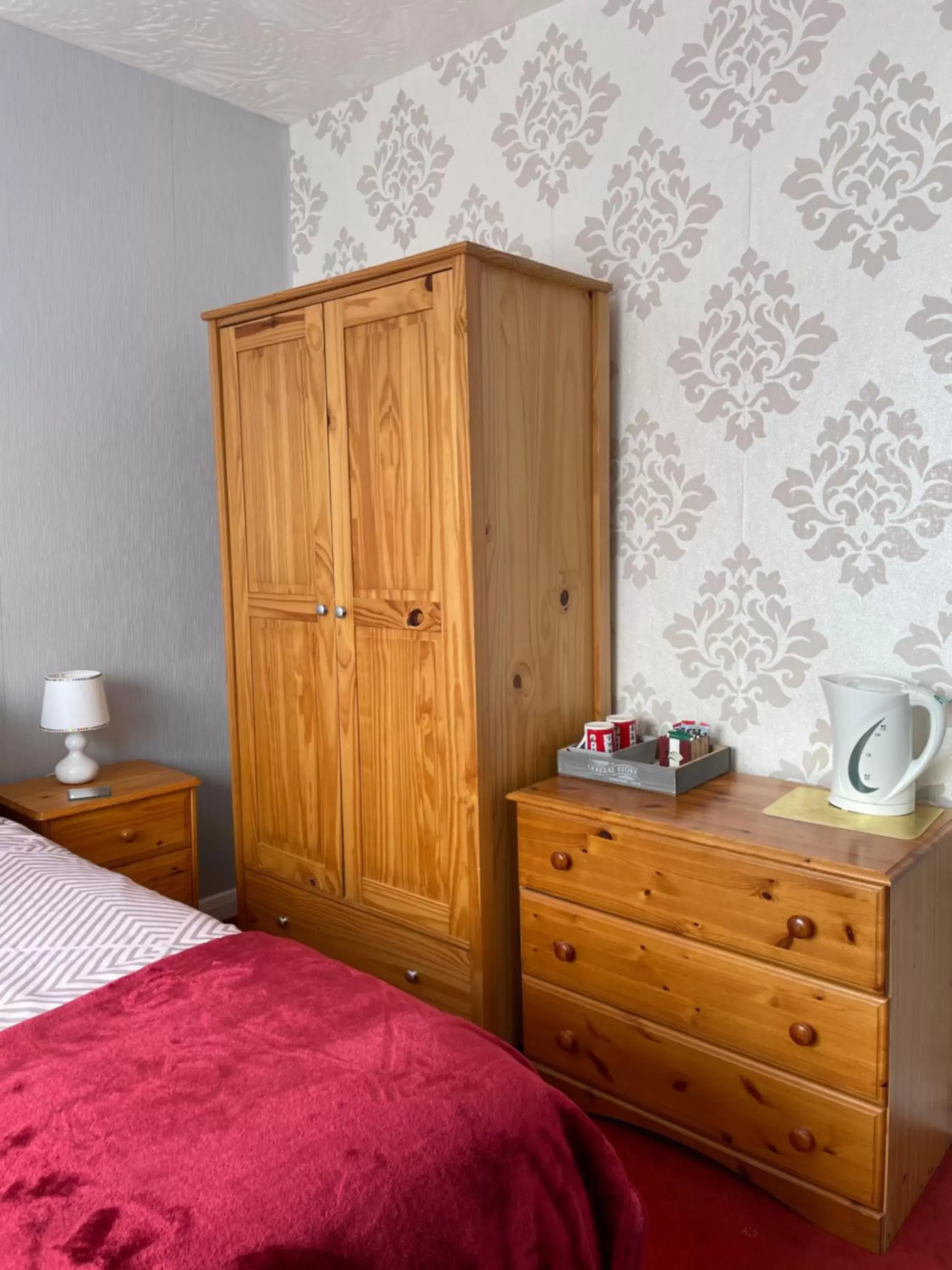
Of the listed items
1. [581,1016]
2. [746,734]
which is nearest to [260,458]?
[746,734]

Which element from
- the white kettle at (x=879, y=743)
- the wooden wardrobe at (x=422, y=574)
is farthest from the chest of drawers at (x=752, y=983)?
the wooden wardrobe at (x=422, y=574)

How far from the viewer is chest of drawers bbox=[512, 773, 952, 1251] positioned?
1.78 m

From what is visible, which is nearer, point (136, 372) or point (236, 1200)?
point (236, 1200)

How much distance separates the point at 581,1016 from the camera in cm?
217

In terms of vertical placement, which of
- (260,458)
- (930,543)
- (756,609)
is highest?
(260,458)

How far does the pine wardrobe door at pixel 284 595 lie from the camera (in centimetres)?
251

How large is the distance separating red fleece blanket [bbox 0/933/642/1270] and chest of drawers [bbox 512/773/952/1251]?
0.63 meters

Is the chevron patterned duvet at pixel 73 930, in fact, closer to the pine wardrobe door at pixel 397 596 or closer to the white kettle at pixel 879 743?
the pine wardrobe door at pixel 397 596

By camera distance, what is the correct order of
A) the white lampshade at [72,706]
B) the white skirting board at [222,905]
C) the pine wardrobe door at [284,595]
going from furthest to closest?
the white skirting board at [222,905], the white lampshade at [72,706], the pine wardrobe door at [284,595]

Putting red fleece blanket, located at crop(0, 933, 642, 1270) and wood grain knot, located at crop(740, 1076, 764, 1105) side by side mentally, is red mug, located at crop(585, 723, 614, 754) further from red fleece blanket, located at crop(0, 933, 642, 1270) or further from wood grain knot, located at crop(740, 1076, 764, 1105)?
red fleece blanket, located at crop(0, 933, 642, 1270)

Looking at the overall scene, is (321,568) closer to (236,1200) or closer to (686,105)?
(686,105)

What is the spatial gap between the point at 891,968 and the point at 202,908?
84.9 inches

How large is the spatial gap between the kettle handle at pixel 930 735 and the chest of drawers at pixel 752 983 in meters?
0.10

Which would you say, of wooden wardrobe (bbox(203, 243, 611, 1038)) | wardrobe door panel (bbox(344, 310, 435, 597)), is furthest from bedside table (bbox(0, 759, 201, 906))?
wardrobe door panel (bbox(344, 310, 435, 597))
